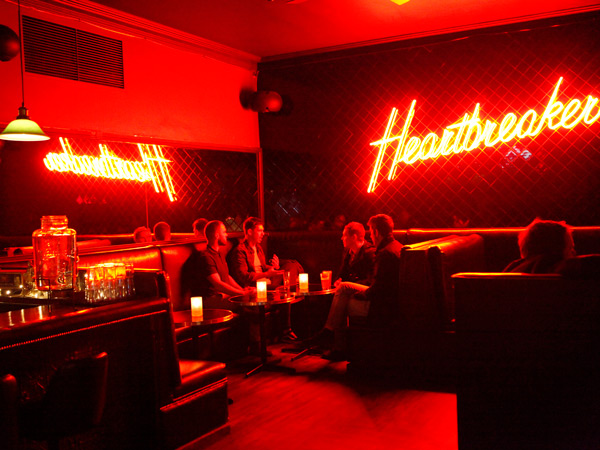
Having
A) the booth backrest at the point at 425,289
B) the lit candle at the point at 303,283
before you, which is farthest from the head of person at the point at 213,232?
the booth backrest at the point at 425,289

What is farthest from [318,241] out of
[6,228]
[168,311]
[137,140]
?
[168,311]

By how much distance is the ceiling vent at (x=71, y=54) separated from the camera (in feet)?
16.9

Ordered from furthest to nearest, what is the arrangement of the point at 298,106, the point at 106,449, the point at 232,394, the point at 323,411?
1. the point at 298,106
2. the point at 232,394
3. the point at 323,411
4. the point at 106,449

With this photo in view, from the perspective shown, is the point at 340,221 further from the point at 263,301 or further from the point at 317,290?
the point at 263,301

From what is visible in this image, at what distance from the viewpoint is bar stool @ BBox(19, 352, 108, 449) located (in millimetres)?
2088

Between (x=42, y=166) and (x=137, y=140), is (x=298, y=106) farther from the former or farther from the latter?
(x=42, y=166)

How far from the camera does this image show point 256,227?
20.3 feet

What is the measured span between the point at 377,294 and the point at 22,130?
10.3ft

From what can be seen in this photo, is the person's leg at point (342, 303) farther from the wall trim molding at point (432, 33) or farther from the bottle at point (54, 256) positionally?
the wall trim molding at point (432, 33)

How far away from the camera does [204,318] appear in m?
4.07

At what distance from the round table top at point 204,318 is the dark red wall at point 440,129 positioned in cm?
324

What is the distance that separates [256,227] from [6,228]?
2.89 meters

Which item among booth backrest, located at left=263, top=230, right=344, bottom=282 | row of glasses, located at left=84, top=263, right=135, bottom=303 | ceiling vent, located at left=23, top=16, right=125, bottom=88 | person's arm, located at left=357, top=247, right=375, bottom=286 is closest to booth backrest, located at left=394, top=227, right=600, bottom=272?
person's arm, located at left=357, top=247, right=375, bottom=286

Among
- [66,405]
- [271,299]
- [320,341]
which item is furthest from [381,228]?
[66,405]
